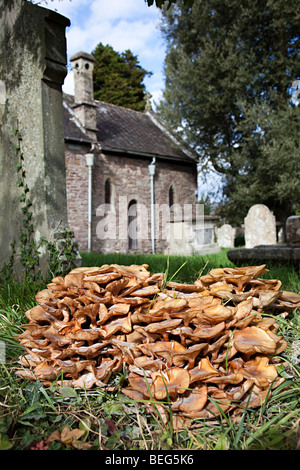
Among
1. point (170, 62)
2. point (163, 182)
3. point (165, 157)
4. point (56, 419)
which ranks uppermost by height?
point (170, 62)

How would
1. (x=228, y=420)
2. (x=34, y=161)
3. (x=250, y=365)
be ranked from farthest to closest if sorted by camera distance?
(x=34, y=161), (x=250, y=365), (x=228, y=420)

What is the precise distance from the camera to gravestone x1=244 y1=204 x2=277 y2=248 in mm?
12820

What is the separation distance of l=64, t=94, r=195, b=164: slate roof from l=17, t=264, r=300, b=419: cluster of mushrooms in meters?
13.5

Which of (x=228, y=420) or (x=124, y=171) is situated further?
(x=124, y=171)

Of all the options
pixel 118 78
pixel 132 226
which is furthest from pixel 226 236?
pixel 118 78

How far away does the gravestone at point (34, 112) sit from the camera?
3.55 metres

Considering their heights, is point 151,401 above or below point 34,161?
below

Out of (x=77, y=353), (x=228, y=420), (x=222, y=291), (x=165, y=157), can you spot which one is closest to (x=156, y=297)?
(x=222, y=291)

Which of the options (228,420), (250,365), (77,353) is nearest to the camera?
(228,420)

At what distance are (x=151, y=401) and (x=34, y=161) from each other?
8.89 feet

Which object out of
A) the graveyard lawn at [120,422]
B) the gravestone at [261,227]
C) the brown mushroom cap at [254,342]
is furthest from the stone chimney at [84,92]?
the brown mushroom cap at [254,342]

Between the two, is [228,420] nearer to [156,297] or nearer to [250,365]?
[250,365]

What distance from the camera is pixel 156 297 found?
85.4 inches

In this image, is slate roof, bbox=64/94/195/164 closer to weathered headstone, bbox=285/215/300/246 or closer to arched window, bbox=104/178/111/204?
arched window, bbox=104/178/111/204
